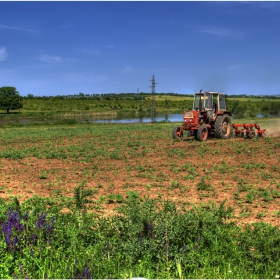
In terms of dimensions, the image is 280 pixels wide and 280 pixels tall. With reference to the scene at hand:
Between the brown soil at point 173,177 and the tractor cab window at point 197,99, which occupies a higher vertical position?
the tractor cab window at point 197,99

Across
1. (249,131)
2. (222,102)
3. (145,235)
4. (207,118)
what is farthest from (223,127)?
(145,235)

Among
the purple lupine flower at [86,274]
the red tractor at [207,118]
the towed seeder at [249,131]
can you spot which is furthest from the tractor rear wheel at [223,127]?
the purple lupine flower at [86,274]

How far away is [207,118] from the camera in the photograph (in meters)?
19.1

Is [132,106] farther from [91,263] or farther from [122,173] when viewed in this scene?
[91,263]

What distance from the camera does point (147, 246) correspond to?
4172mm

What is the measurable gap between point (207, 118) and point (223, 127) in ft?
4.02

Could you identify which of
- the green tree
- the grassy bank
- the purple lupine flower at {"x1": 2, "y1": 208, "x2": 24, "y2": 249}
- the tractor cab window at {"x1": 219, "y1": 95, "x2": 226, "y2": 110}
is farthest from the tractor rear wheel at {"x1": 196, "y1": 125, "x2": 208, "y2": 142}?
the green tree

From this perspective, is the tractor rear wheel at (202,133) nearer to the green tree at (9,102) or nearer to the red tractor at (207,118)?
the red tractor at (207,118)

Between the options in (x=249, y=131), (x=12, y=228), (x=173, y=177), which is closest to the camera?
(x=12, y=228)

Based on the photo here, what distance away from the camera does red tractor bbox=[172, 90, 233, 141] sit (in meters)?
18.3

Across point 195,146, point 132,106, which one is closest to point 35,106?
point 132,106

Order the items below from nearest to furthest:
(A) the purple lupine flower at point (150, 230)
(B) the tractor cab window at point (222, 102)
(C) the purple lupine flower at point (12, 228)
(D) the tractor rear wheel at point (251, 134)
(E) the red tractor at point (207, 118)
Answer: (C) the purple lupine flower at point (12, 228), (A) the purple lupine flower at point (150, 230), (E) the red tractor at point (207, 118), (B) the tractor cab window at point (222, 102), (D) the tractor rear wheel at point (251, 134)

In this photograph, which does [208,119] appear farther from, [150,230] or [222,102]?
[150,230]

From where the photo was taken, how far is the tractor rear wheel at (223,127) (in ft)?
62.4
